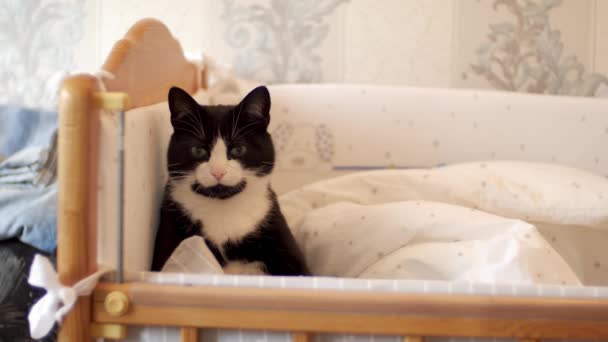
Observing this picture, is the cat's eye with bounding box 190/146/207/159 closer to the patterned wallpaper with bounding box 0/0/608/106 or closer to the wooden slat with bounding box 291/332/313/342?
the wooden slat with bounding box 291/332/313/342

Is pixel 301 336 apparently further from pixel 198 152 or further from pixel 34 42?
pixel 34 42

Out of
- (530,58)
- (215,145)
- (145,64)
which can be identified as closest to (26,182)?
(145,64)

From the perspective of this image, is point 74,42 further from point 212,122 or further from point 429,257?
point 429,257

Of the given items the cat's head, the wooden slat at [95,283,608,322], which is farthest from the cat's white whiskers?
the wooden slat at [95,283,608,322]

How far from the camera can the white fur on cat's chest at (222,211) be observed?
906 mm

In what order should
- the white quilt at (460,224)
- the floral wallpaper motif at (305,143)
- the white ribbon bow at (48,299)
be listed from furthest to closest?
the floral wallpaper motif at (305,143)
the white quilt at (460,224)
the white ribbon bow at (48,299)

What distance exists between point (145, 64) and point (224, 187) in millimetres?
275

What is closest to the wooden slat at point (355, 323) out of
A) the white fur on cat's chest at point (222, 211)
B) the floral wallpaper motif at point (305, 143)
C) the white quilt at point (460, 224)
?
the white quilt at point (460, 224)

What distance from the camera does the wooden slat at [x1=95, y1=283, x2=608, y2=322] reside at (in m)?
0.66

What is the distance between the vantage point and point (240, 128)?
91 cm

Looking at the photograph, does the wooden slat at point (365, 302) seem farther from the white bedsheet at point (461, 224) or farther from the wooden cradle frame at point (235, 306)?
the white bedsheet at point (461, 224)

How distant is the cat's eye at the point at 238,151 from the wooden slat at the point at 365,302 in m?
0.27

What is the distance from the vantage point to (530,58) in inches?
68.6

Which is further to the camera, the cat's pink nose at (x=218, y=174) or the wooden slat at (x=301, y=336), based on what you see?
the cat's pink nose at (x=218, y=174)
